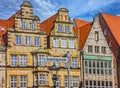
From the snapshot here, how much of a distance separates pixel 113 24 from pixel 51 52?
15.9 metres

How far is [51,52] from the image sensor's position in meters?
43.2

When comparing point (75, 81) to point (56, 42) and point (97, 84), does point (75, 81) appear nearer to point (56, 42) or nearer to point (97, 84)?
point (97, 84)

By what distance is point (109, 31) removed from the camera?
53.4 meters

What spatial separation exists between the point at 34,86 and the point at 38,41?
563cm

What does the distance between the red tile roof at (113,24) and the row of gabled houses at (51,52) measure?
3.19m

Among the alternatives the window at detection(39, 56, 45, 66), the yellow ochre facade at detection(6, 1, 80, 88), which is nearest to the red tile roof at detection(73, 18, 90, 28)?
the yellow ochre facade at detection(6, 1, 80, 88)

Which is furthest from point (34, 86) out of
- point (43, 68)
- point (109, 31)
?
point (109, 31)

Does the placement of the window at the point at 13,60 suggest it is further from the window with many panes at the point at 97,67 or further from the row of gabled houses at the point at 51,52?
the window with many panes at the point at 97,67

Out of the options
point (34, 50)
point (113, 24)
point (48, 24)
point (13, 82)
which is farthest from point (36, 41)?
point (113, 24)

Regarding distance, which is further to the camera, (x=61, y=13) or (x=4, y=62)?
(x=61, y=13)

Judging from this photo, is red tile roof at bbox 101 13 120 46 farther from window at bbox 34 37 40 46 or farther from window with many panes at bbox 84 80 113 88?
window at bbox 34 37 40 46

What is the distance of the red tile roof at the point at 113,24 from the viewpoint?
52994mm

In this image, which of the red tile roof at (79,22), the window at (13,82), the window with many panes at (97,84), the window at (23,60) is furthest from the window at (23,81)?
the red tile roof at (79,22)

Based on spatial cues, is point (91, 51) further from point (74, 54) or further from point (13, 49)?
point (13, 49)
